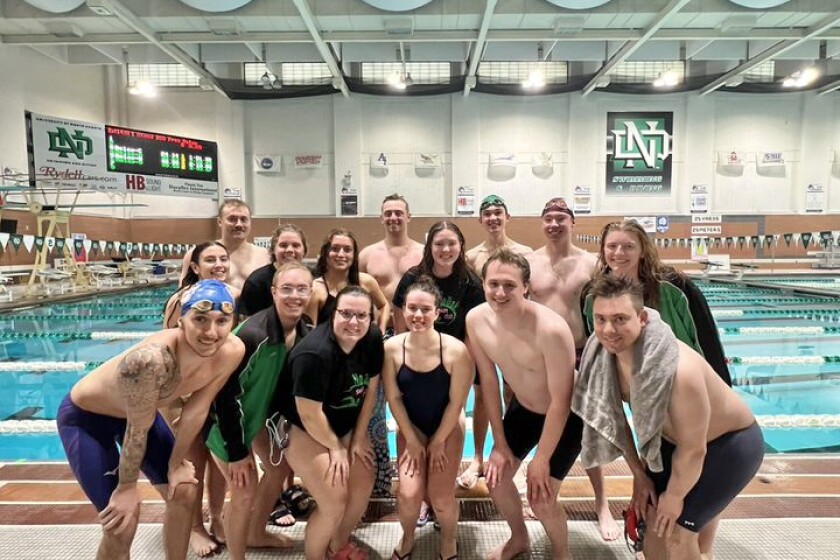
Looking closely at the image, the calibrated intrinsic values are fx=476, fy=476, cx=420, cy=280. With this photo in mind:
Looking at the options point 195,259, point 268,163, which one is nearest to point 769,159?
point 268,163

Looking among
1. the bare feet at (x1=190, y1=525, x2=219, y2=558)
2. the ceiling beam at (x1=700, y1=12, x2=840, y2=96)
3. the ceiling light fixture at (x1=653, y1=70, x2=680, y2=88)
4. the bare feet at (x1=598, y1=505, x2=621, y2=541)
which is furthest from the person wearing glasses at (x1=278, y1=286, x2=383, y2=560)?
the ceiling light fixture at (x1=653, y1=70, x2=680, y2=88)

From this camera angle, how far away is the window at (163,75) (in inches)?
603

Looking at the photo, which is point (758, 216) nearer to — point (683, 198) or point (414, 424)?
point (683, 198)

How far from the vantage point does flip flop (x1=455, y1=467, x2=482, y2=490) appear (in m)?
2.65

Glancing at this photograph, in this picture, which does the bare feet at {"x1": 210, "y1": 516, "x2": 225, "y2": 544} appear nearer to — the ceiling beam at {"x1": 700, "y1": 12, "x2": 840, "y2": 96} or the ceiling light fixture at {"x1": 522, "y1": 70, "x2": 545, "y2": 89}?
the ceiling beam at {"x1": 700, "y1": 12, "x2": 840, "y2": 96}

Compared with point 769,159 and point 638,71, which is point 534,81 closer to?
point 638,71

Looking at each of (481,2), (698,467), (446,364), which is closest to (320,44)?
(481,2)

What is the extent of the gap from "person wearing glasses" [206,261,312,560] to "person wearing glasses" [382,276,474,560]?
473mm

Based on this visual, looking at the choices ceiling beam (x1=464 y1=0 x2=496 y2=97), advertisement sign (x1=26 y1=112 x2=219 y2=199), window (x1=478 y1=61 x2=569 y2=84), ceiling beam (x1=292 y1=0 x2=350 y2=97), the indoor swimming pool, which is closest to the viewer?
the indoor swimming pool

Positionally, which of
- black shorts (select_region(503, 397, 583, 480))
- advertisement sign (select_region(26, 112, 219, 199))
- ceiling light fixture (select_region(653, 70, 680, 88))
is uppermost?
ceiling light fixture (select_region(653, 70, 680, 88))

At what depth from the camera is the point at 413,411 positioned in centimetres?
218

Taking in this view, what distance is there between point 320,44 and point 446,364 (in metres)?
11.1

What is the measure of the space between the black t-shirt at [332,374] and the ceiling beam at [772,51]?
13.0 m

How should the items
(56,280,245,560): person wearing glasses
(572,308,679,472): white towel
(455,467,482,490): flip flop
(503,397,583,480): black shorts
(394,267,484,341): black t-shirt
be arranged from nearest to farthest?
1. (572,308,679,472): white towel
2. (56,280,245,560): person wearing glasses
3. (503,397,583,480): black shorts
4. (455,467,482,490): flip flop
5. (394,267,484,341): black t-shirt
